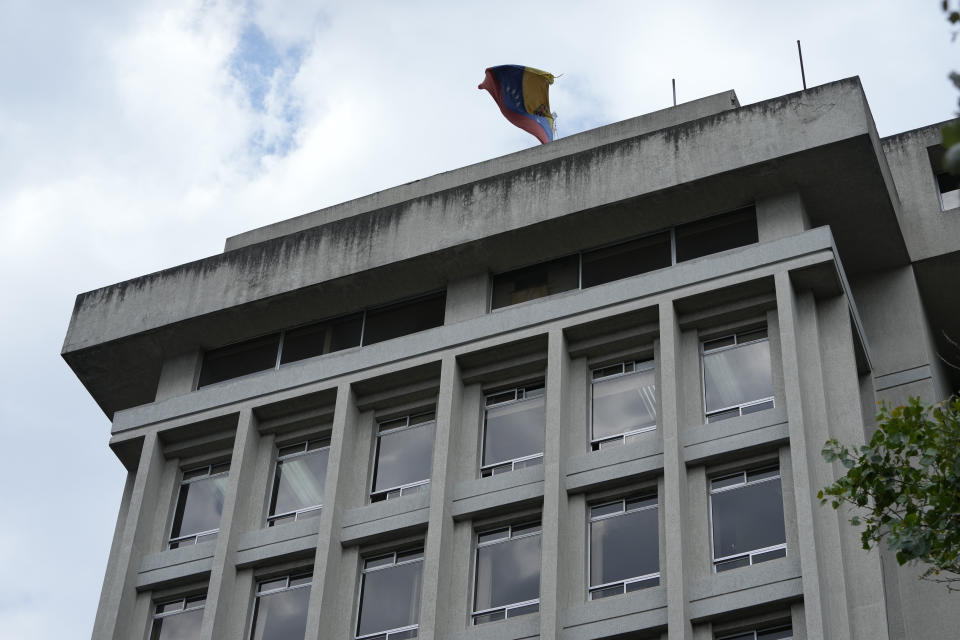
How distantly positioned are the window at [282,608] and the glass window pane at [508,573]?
3.39m

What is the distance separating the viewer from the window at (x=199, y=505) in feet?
94.8

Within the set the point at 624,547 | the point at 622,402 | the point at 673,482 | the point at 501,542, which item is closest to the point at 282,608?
the point at 501,542

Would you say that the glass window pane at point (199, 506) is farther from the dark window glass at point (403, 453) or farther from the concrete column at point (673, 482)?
the concrete column at point (673, 482)

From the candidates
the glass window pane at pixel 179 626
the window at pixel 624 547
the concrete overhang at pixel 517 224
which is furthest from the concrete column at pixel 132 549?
the window at pixel 624 547

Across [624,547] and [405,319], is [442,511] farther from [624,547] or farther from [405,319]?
[405,319]

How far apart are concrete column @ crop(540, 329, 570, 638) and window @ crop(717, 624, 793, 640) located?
2.68 metres

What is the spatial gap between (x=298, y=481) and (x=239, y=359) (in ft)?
11.7

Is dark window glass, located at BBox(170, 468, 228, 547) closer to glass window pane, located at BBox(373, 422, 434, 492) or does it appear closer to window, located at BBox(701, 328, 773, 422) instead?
glass window pane, located at BBox(373, 422, 434, 492)

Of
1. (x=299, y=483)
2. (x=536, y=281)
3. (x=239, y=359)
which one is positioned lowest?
(x=299, y=483)

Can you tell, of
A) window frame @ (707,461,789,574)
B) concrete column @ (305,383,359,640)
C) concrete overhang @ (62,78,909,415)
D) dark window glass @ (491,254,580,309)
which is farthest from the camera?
dark window glass @ (491,254,580,309)

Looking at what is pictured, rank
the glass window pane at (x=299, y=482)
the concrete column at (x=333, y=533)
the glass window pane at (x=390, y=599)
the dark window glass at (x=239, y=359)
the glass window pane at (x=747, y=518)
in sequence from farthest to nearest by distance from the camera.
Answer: the dark window glass at (x=239, y=359) → the glass window pane at (x=299, y=482) → the glass window pane at (x=390, y=599) → the concrete column at (x=333, y=533) → the glass window pane at (x=747, y=518)

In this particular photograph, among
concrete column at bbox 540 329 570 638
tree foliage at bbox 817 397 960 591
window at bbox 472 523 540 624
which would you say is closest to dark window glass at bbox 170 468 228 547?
window at bbox 472 523 540 624

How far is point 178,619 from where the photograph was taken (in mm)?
27781

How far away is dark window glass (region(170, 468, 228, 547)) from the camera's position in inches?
1142
